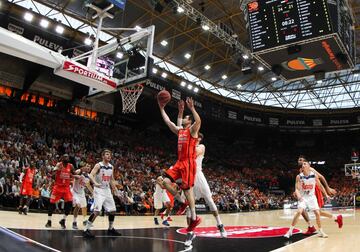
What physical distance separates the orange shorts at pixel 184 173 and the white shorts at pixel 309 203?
335 centimetres

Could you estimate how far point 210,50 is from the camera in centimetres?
2544

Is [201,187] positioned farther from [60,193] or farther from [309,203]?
[60,193]

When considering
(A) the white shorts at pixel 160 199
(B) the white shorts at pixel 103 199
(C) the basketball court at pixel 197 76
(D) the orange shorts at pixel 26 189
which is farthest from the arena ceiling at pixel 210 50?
(D) the orange shorts at pixel 26 189

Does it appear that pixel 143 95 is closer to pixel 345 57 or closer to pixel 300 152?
pixel 345 57

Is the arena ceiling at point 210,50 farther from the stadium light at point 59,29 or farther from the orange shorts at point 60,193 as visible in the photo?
the orange shorts at point 60,193

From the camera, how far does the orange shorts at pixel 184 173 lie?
539 centimetres

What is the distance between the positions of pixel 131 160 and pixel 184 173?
1711 centimetres

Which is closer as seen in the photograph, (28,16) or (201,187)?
(201,187)

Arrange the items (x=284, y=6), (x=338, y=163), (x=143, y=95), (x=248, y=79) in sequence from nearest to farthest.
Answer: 1. (x=284, y=6)
2. (x=143, y=95)
3. (x=248, y=79)
4. (x=338, y=163)

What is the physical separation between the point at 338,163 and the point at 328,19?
32.4 metres

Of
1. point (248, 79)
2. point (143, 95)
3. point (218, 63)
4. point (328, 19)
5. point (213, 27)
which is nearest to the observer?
point (328, 19)

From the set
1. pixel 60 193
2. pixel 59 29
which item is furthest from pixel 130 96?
pixel 59 29

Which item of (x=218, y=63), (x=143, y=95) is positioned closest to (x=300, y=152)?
(x=218, y=63)

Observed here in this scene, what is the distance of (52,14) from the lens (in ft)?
65.7
